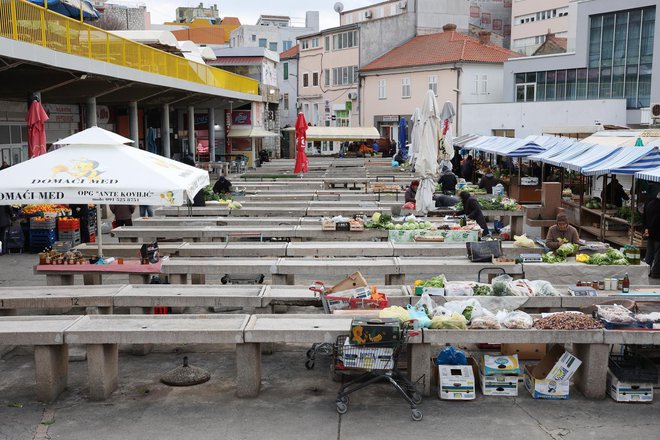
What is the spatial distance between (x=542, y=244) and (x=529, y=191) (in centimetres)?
1500

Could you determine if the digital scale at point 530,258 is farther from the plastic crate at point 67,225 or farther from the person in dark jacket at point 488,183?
the person in dark jacket at point 488,183

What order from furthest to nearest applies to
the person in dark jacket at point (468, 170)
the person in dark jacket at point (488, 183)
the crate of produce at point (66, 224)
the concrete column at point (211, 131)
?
the concrete column at point (211, 131)
the person in dark jacket at point (468, 170)
the person in dark jacket at point (488, 183)
the crate of produce at point (66, 224)

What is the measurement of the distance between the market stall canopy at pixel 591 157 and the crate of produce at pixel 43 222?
42.8 feet

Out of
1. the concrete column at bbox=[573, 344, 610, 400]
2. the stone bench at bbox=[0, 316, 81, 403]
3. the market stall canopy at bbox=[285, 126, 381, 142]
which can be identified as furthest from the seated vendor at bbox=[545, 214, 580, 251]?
the market stall canopy at bbox=[285, 126, 381, 142]

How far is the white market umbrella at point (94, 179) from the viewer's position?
11094mm

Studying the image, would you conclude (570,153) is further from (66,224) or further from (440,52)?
(440,52)

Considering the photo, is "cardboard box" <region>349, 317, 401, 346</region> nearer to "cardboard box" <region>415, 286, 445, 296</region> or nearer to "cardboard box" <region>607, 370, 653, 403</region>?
"cardboard box" <region>415, 286, 445, 296</region>

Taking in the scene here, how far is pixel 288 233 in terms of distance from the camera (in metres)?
15.3

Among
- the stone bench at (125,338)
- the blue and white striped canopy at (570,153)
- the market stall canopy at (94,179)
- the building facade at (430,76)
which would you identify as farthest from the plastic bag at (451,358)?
the building facade at (430,76)

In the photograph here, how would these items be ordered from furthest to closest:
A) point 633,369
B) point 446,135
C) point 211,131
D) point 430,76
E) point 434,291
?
point 430,76, point 211,131, point 446,135, point 434,291, point 633,369

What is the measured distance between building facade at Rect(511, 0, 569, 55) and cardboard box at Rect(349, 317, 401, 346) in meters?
57.6

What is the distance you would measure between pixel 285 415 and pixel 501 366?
260 cm

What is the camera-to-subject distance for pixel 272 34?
281ft

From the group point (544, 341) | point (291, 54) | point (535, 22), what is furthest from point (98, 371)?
point (291, 54)
